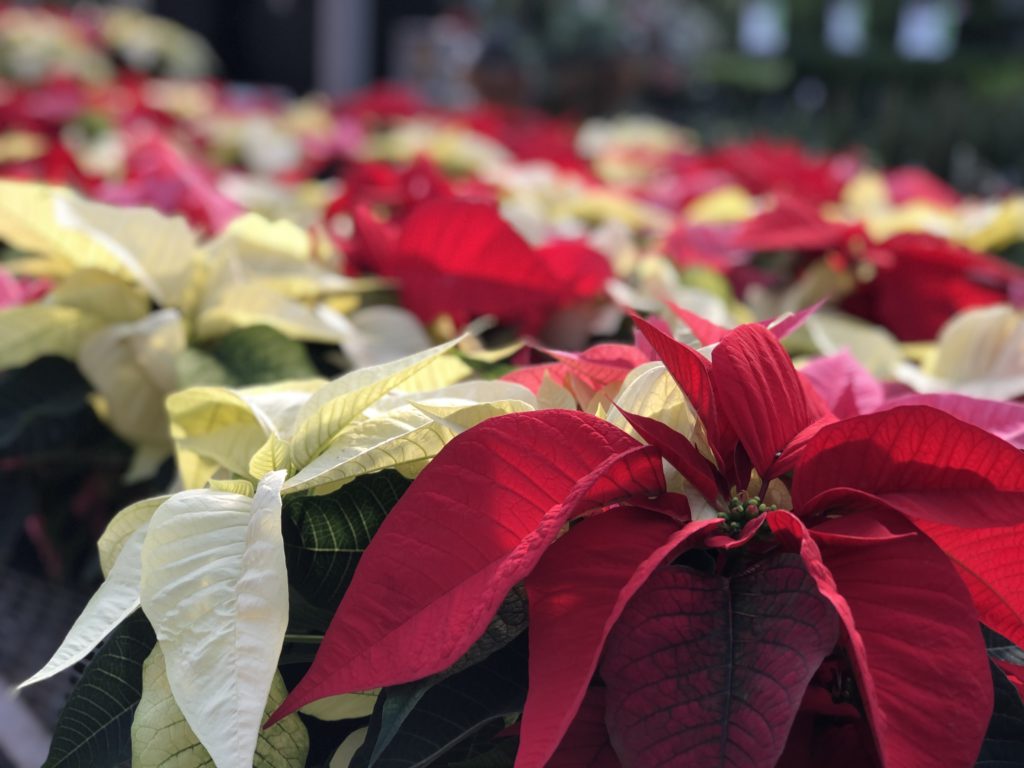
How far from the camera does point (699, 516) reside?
15.4 inches

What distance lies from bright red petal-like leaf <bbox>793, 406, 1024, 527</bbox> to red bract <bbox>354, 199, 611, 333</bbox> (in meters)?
0.36

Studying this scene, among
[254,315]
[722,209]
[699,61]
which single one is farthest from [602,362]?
[699,61]

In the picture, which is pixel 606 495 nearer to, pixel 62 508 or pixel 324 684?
pixel 324 684

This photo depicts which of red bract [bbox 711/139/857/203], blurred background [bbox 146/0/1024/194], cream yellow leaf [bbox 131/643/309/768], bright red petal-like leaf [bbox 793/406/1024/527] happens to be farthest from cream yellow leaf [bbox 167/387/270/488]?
blurred background [bbox 146/0/1024/194]

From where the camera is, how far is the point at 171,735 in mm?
385

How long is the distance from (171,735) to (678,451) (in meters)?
0.19

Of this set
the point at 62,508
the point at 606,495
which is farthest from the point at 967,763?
the point at 62,508

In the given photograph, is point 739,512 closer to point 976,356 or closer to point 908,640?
point 908,640

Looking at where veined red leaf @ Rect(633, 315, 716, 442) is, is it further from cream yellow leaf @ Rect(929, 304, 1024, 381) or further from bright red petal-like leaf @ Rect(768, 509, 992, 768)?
cream yellow leaf @ Rect(929, 304, 1024, 381)

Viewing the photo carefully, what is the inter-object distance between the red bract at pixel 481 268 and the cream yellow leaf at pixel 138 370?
162 millimetres

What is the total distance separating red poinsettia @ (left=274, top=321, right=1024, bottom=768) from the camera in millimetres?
338

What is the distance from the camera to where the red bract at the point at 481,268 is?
722 mm

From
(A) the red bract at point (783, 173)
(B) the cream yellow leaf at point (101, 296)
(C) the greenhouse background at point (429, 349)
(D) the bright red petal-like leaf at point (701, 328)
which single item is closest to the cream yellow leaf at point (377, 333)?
(C) the greenhouse background at point (429, 349)

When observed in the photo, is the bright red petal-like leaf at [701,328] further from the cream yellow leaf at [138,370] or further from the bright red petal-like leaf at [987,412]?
the cream yellow leaf at [138,370]
